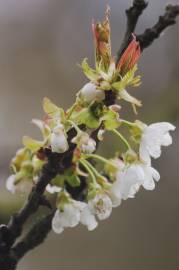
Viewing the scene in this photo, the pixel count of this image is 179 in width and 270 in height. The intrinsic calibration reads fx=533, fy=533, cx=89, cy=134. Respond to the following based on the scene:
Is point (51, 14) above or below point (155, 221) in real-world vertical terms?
above

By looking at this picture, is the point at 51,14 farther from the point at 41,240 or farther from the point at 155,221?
the point at 41,240

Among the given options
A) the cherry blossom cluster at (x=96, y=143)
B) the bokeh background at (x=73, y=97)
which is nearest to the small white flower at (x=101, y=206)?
the cherry blossom cluster at (x=96, y=143)

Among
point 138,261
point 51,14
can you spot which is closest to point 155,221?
point 138,261

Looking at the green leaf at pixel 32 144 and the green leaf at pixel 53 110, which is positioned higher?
the green leaf at pixel 53 110

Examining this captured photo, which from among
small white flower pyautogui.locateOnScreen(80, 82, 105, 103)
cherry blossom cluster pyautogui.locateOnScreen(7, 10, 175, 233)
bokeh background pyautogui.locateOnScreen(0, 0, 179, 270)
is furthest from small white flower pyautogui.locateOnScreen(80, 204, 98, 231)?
bokeh background pyautogui.locateOnScreen(0, 0, 179, 270)

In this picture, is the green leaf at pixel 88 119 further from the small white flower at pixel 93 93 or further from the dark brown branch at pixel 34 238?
the dark brown branch at pixel 34 238

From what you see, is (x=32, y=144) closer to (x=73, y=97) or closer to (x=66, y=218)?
(x=66, y=218)

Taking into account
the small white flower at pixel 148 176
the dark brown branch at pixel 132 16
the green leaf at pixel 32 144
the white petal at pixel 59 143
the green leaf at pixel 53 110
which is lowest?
the small white flower at pixel 148 176

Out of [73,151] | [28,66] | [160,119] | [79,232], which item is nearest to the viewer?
[73,151]
